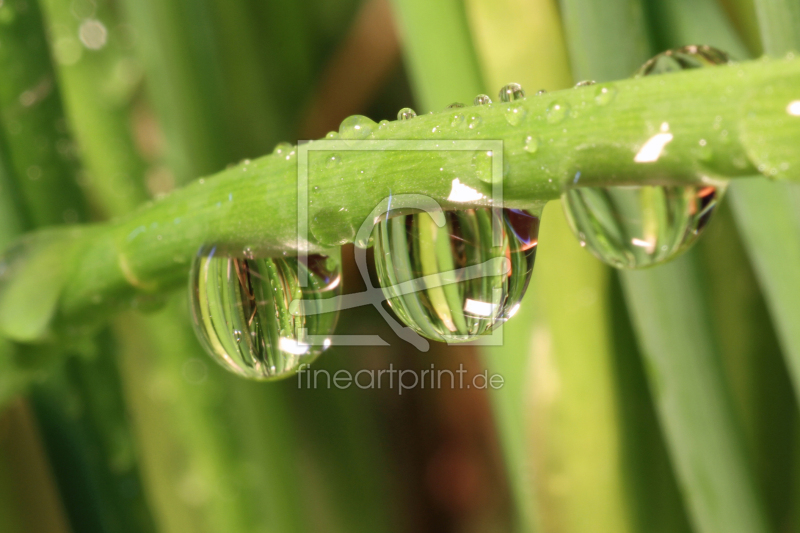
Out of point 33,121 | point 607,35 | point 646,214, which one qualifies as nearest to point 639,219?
point 646,214

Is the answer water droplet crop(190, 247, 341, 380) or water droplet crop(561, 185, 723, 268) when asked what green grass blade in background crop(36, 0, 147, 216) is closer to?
water droplet crop(190, 247, 341, 380)

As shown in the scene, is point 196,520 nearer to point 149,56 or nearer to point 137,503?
point 137,503

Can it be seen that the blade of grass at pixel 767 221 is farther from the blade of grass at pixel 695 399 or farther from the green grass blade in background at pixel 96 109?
the green grass blade in background at pixel 96 109

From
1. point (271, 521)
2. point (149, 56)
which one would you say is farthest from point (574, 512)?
point (149, 56)

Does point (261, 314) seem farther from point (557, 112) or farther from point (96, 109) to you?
point (96, 109)

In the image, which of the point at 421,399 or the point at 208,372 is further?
the point at 421,399

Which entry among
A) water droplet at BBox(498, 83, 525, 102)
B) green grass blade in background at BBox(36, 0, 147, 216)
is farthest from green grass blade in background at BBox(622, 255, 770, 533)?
green grass blade in background at BBox(36, 0, 147, 216)
